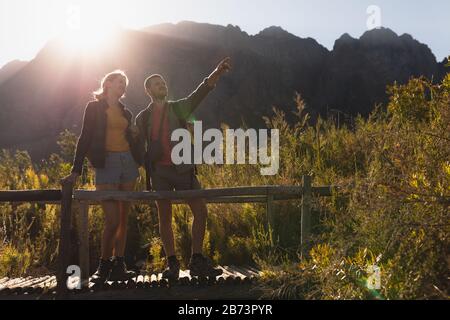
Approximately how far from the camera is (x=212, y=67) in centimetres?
6556

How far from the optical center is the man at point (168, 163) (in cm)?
513

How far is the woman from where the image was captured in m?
5.08

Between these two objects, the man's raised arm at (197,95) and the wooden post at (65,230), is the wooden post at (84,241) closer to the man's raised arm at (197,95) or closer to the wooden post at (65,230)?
the wooden post at (65,230)

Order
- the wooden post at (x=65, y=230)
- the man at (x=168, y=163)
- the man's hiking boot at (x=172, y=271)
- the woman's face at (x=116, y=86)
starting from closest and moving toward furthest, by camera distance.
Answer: the wooden post at (x=65, y=230) → the man's hiking boot at (x=172, y=271) → the man at (x=168, y=163) → the woman's face at (x=116, y=86)

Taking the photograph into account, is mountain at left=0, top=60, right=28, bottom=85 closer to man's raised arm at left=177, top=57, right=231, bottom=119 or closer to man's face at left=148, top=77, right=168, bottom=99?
man's face at left=148, top=77, right=168, bottom=99

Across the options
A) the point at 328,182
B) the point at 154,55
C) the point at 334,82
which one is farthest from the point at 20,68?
the point at 328,182

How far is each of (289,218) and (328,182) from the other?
2.60 ft

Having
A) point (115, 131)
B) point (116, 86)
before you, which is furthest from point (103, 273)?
point (116, 86)

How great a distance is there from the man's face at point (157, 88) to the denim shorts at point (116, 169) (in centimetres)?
67

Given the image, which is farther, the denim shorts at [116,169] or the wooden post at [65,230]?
the denim shorts at [116,169]

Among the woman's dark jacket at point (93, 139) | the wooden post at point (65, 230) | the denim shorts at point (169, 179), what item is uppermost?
the woman's dark jacket at point (93, 139)

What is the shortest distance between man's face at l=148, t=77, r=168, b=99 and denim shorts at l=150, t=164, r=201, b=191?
72 cm

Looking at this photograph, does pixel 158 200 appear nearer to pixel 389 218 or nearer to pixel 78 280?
pixel 78 280

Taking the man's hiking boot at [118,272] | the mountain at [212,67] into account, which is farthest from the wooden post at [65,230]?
the mountain at [212,67]
